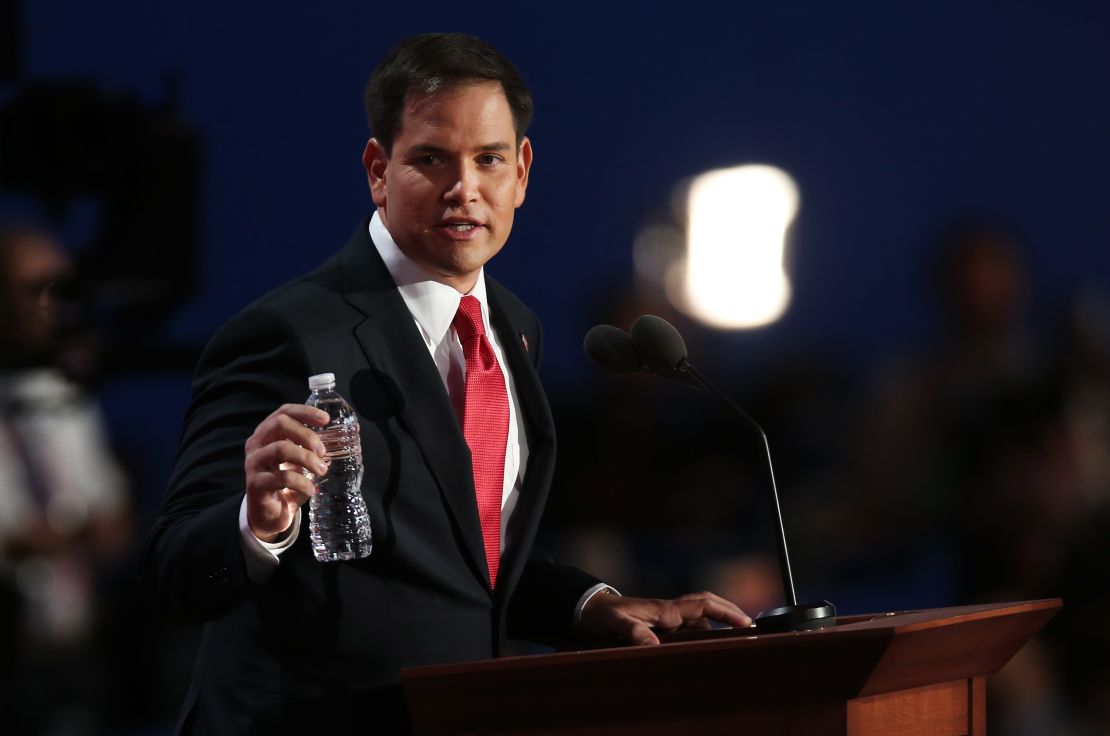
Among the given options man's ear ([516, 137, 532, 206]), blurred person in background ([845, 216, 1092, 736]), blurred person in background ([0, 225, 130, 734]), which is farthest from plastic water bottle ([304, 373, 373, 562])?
blurred person in background ([0, 225, 130, 734])

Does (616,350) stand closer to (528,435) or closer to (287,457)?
(528,435)

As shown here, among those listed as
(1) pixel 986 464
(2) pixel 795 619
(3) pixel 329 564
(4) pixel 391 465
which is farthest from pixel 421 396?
(1) pixel 986 464

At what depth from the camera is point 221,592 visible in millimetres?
1521

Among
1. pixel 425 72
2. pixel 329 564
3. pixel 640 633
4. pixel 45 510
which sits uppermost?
pixel 425 72

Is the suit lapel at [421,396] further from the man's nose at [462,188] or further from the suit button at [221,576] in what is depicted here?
the suit button at [221,576]

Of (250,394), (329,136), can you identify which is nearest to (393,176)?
(250,394)

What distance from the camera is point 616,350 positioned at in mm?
1746

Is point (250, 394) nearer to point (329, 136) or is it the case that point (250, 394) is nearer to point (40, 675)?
point (40, 675)

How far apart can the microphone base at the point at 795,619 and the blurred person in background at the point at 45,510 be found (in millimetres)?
2775

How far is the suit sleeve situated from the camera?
61.2 inches

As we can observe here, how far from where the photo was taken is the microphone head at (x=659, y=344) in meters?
1.71

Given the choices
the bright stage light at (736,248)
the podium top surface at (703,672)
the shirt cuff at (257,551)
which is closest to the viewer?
the podium top surface at (703,672)

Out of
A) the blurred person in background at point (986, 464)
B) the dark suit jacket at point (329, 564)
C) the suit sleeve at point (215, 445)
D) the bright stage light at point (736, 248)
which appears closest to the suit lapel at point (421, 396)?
the dark suit jacket at point (329, 564)

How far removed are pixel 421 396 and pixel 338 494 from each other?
6.5 inches
